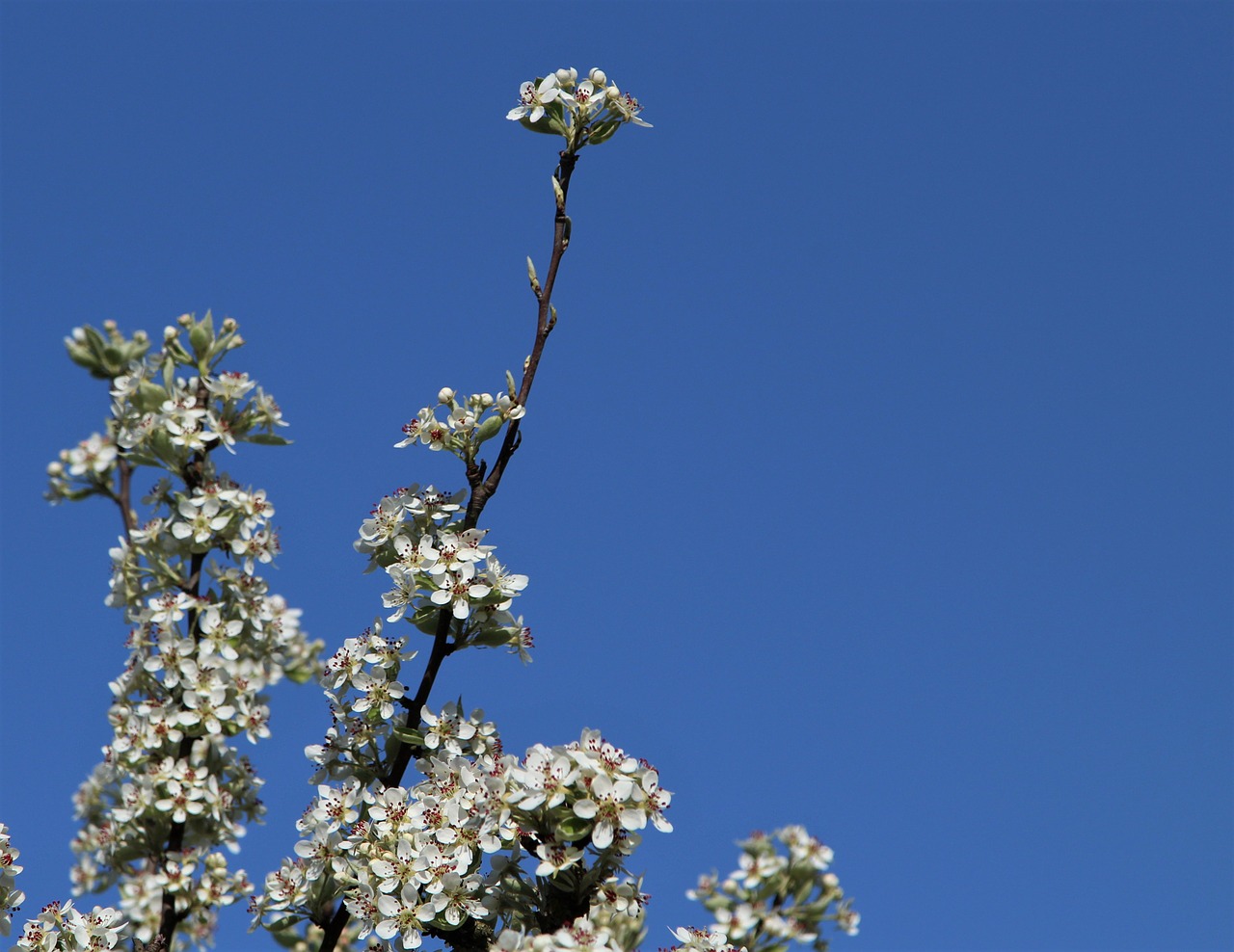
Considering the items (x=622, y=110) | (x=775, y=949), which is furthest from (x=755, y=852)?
(x=622, y=110)

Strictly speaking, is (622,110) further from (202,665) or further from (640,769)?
(202,665)

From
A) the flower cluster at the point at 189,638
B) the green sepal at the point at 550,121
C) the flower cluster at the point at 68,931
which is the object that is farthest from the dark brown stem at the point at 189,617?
the green sepal at the point at 550,121

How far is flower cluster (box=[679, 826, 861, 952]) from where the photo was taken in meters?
5.99

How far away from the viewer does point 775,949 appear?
5012mm

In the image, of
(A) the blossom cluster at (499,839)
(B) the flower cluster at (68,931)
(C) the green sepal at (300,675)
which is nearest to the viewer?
(A) the blossom cluster at (499,839)

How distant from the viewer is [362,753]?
182 inches

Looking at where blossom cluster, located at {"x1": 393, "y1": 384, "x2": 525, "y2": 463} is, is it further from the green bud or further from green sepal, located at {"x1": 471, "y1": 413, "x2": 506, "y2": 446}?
the green bud

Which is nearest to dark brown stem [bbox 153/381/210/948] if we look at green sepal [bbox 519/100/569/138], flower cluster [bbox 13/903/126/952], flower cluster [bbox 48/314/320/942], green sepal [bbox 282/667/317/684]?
flower cluster [bbox 48/314/320/942]

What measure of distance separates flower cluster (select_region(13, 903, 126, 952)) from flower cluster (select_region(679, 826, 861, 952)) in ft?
8.87

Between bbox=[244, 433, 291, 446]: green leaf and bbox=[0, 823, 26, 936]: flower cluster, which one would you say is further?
bbox=[244, 433, 291, 446]: green leaf

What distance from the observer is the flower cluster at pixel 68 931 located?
173 inches

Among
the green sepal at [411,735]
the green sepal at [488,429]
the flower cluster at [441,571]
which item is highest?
the green sepal at [488,429]

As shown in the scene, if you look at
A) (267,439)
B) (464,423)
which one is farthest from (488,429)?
(267,439)

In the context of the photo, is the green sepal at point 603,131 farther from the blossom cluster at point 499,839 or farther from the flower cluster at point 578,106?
the blossom cluster at point 499,839
